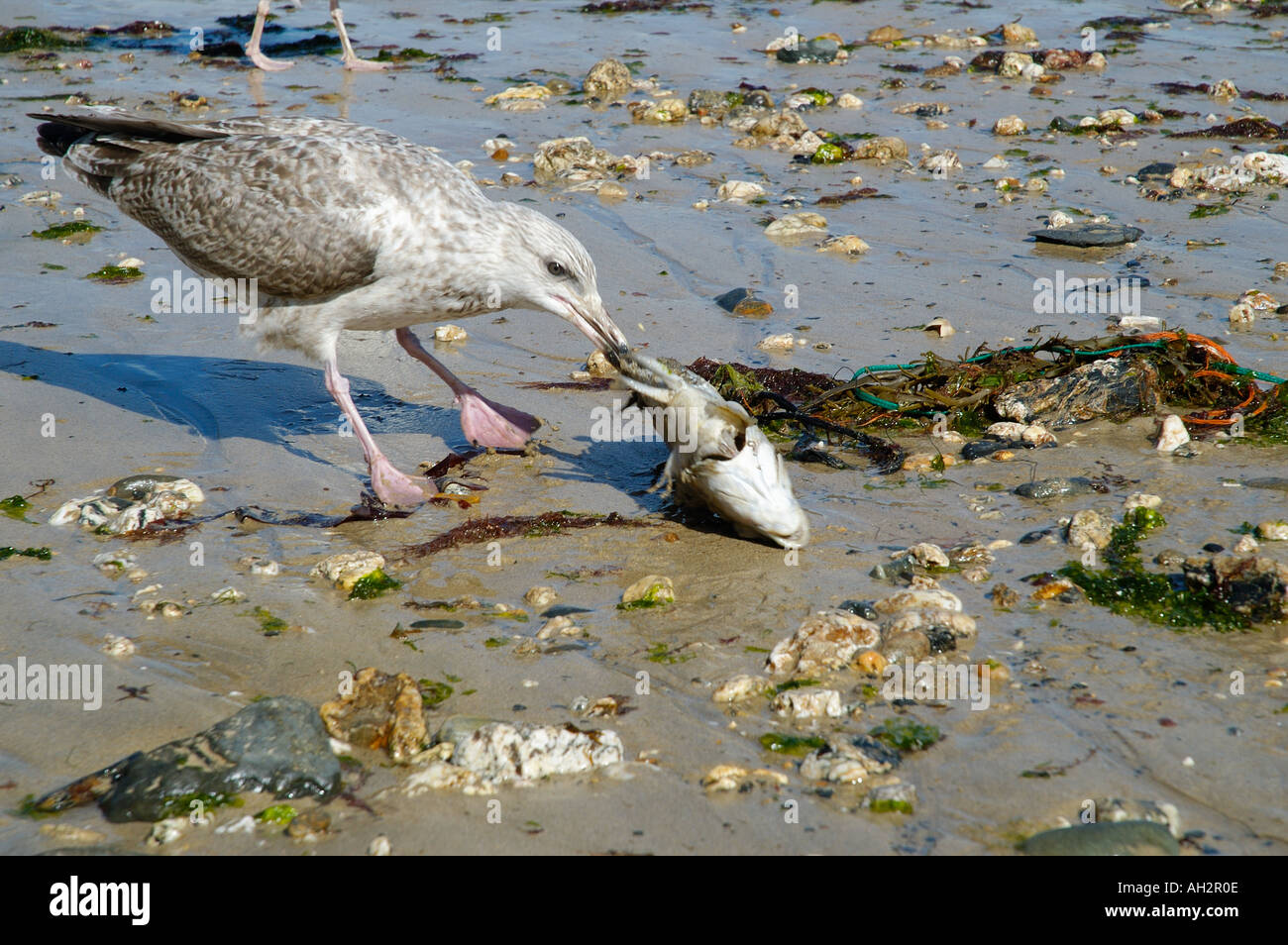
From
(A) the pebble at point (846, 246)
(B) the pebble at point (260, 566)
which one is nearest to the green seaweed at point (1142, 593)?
(B) the pebble at point (260, 566)

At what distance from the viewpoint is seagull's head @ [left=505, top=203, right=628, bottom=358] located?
485 centimetres

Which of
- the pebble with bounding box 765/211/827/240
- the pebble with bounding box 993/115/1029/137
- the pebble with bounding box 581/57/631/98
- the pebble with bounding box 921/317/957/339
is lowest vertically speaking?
the pebble with bounding box 921/317/957/339

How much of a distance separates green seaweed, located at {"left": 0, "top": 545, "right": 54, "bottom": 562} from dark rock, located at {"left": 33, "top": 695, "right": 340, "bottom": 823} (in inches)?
58.0

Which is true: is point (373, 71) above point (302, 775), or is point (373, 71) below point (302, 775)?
above

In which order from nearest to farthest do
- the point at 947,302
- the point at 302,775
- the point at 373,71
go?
the point at 302,775 → the point at 947,302 → the point at 373,71

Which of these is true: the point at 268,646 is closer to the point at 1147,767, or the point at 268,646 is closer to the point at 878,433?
the point at 1147,767

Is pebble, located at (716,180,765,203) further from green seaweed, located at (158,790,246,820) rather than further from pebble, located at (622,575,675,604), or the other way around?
green seaweed, located at (158,790,246,820)

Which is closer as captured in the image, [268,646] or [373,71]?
[268,646]

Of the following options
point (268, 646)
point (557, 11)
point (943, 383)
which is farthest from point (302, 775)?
point (557, 11)

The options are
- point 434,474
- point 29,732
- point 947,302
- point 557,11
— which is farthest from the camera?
point 557,11

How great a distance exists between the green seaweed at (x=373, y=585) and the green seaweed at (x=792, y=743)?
1.54 meters

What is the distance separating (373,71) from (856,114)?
18.9 feet

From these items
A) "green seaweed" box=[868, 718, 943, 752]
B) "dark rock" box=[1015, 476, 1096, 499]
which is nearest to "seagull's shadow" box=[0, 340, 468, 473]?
"dark rock" box=[1015, 476, 1096, 499]
